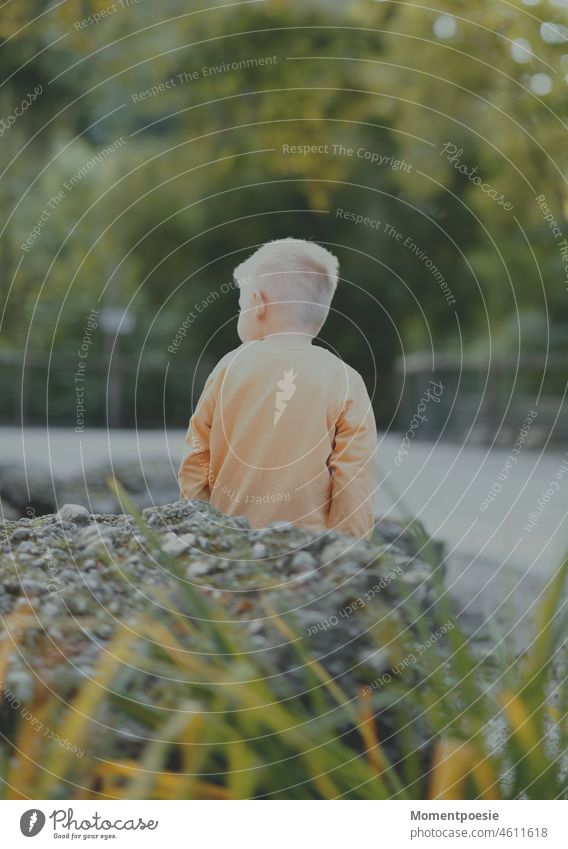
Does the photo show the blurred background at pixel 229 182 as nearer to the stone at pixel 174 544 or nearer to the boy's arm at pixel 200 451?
the boy's arm at pixel 200 451

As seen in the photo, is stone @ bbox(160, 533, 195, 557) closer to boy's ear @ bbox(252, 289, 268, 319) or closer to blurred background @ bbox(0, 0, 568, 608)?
boy's ear @ bbox(252, 289, 268, 319)

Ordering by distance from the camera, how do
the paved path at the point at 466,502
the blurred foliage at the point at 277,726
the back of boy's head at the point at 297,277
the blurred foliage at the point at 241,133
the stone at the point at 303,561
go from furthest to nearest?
the blurred foliage at the point at 241,133 < the paved path at the point at 466,502 < the back of boy's head at the point at 297,277 < the stone at the point at 303,561 < the blurred foliage at the point at 277,726

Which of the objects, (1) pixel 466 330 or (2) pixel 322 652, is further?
(1) pixel 466 330

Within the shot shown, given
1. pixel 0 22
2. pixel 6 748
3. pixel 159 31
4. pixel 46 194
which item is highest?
pixel 159 31

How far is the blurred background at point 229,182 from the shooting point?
3.21 meters

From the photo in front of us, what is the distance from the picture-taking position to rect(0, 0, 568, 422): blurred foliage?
3.37m

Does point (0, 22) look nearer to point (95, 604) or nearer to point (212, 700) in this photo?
point (95, 604)

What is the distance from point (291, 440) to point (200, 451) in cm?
19

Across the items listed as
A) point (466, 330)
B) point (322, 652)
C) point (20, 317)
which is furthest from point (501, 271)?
point (322, 652)

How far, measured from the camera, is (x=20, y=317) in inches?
143

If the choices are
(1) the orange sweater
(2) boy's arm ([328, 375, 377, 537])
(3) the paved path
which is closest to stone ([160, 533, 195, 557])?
(1) the orange sweater

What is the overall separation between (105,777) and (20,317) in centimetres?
272
